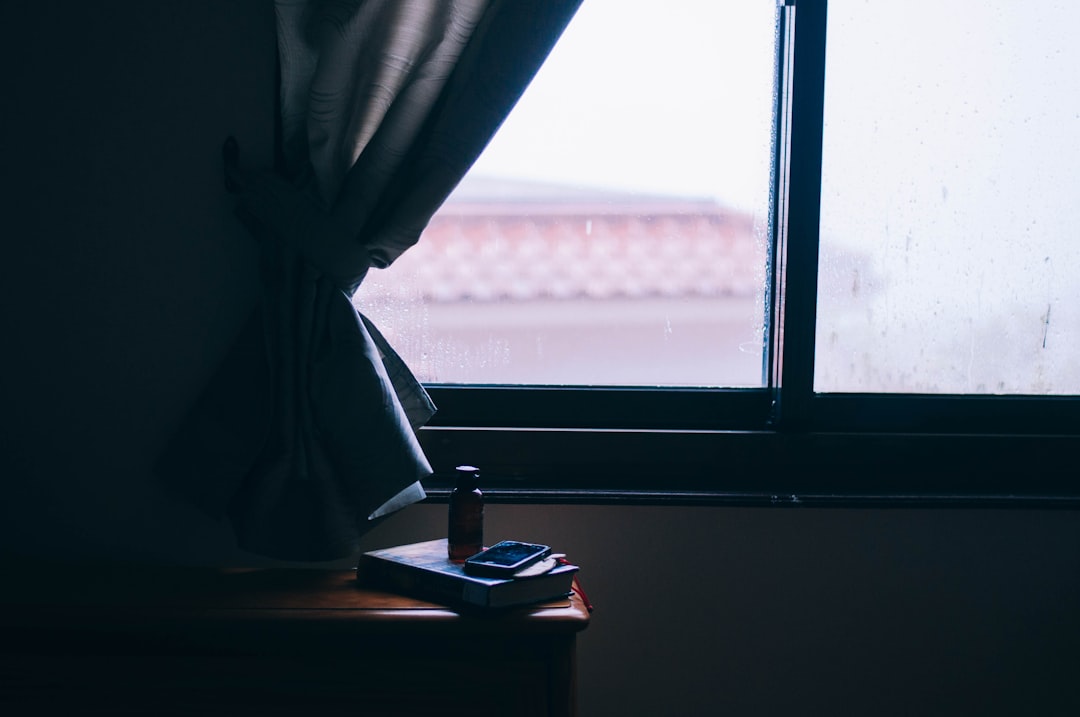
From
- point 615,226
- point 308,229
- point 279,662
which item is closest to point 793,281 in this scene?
point 615,226

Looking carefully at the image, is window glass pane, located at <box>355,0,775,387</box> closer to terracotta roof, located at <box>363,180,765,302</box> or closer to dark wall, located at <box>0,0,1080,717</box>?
terracotta roof, located at <box>363,180,765,302</box>

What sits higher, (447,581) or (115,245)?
(115,245)

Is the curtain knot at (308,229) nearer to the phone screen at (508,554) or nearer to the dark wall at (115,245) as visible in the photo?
the dark wall at (115,245)

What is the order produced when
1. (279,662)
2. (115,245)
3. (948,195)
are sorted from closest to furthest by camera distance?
(279,662) → (115,245) → (948,195)

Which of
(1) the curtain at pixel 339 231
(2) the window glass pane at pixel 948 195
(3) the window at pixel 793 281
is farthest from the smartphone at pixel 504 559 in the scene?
(2) the window glass pane at pixel 948 195

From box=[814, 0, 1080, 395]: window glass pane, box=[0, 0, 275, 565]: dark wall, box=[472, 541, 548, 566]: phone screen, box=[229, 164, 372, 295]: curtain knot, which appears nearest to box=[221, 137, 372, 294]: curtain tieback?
box=[229, 164, 372, 295]: curtain knot

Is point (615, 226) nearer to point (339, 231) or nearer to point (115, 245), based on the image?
point (339, 231)

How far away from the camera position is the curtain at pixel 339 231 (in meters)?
1.29

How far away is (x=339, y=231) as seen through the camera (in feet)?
4.33

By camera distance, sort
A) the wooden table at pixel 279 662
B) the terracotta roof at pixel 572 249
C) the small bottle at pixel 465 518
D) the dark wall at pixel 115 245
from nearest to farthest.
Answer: the wooden table at pixel 279 662, the small bottle at pixel 465 518, the dark wall at pixel 115 245, the terracotta roof at pixel 572 249

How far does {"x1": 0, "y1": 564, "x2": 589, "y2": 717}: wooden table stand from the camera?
111 centimetres

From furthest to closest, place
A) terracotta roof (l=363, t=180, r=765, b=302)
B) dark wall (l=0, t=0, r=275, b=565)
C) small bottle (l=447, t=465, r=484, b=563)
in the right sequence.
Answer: terracotta roof (l=363, t=180, r=765, b=302), dark wall (l=0, t=0, r=275, b=565), small bottle (l=447, t=465, r=484, b=563)

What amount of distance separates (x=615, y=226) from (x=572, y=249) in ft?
0.30

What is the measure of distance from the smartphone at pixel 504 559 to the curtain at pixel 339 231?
175 millimetres
